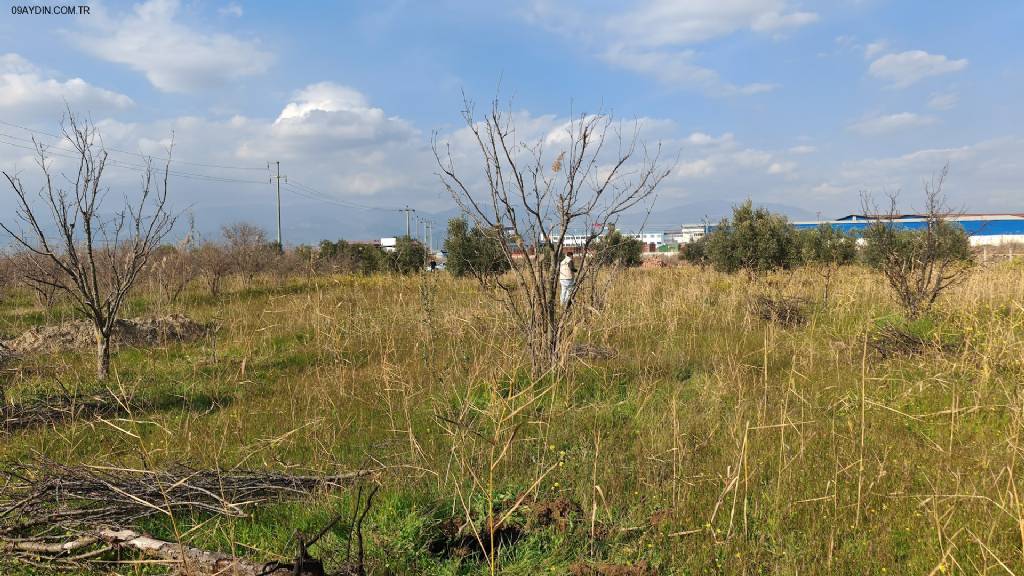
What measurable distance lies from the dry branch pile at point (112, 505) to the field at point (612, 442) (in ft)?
0.46

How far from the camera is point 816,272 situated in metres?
13.8

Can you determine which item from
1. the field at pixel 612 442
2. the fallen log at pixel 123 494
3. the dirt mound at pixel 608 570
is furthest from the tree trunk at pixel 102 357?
the dirt mound at pixel 608 570

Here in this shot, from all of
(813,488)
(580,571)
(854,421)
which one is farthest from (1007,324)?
(580,571)

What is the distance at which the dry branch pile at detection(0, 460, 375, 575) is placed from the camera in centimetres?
239

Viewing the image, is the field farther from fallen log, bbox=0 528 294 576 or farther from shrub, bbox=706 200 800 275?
shrub, bbox=706 200 800 275

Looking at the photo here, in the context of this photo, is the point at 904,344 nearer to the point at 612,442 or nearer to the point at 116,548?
the point at 612,442

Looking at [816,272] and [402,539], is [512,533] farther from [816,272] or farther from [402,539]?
[816,272]

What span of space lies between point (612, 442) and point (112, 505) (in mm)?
2904

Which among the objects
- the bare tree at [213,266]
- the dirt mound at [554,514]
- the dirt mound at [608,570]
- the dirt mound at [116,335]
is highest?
the bare tree at [213,266]

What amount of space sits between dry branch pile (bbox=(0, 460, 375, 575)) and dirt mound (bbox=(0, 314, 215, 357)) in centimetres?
456

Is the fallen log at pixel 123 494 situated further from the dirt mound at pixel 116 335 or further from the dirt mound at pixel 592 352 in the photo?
the dirt mound at pixel 116 335

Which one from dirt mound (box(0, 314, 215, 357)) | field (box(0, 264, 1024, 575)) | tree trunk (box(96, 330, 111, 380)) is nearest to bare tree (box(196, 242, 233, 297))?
dirt mound (box(0, 314, 215, 357))

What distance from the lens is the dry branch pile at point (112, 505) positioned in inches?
94.3

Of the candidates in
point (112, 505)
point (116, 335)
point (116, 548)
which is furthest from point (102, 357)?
point (116, 548)
